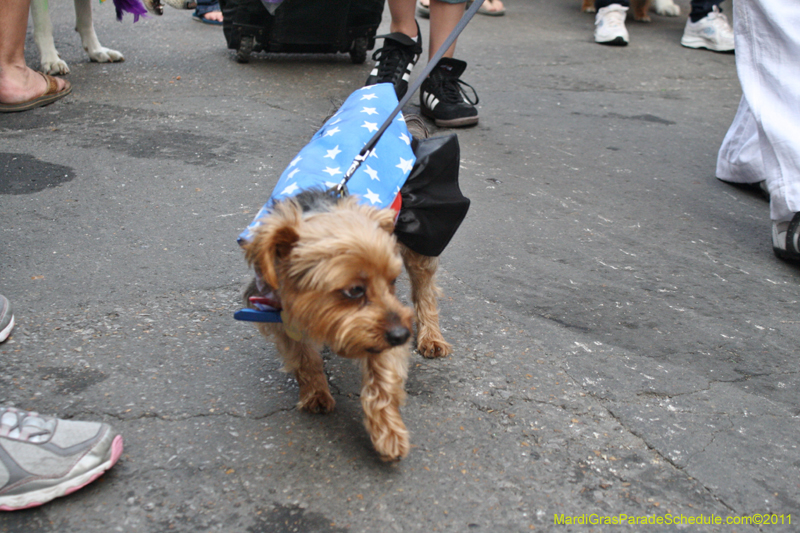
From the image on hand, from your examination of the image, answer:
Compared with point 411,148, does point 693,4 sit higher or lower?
lower

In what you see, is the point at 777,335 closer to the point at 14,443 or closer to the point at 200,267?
the point at 200,267

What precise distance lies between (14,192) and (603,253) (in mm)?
3294

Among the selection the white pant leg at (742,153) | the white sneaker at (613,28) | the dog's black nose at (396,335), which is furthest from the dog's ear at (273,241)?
the white sneaker at (613,28)

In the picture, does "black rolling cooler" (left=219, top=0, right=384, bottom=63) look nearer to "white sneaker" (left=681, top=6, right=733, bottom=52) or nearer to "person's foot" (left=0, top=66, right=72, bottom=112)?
"person's foot" (left=0, top=66, right=72, bottom=112)

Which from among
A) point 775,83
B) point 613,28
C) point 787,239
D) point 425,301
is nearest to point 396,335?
point 425,301

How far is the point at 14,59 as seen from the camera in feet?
15.8

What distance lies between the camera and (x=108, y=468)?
1993mm

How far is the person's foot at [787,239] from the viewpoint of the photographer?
3734mm

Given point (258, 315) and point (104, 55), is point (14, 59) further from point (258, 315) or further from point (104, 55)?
point (258, 315)

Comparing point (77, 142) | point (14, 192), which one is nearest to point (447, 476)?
point (14, 192)

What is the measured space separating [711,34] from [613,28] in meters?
1.23

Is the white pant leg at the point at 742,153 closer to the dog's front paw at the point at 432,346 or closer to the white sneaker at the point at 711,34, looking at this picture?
the dog's front paw at the point at 432,346

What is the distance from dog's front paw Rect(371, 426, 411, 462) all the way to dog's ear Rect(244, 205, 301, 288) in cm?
57

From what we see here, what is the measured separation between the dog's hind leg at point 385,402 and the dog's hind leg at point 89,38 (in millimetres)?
5075
